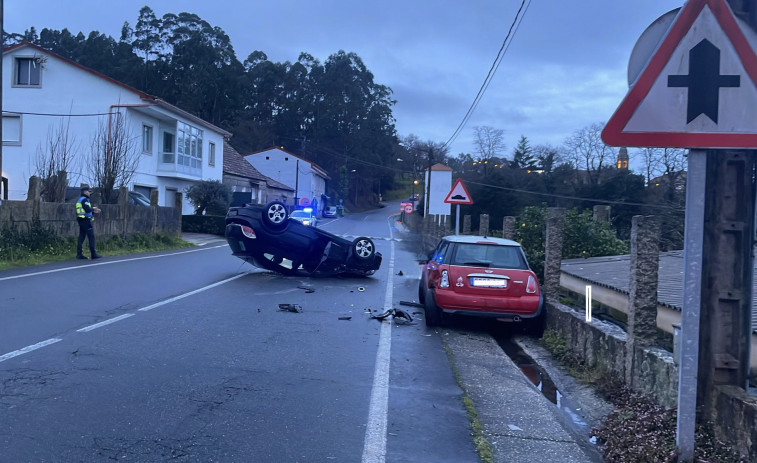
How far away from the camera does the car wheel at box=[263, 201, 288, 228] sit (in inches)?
575

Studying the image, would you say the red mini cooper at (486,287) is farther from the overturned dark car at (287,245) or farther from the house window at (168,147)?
the house window at (168,147)

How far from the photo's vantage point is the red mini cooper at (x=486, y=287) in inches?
372

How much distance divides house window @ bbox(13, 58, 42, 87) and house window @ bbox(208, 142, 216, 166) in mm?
12916

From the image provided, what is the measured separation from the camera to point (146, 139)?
36.2m

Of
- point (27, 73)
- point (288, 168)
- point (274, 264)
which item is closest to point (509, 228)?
point (274, 264)

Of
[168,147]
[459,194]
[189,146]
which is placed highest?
[189,146]

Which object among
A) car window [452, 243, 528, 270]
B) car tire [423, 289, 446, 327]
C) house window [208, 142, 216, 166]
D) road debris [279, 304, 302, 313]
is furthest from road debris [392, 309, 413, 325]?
house window [208, 142, 216, 166]

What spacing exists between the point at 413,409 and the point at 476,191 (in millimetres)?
50656

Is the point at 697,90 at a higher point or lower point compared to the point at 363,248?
higher

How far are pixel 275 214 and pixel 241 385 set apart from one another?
8871 mm

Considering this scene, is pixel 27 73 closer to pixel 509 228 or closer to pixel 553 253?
pixel 509 228

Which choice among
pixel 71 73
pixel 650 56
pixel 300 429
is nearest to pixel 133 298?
pixel 300 429

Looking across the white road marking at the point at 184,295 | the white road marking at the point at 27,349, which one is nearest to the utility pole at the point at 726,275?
the white road marking at the point at 27,349

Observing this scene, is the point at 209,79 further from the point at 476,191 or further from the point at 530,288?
the point at 530,288
